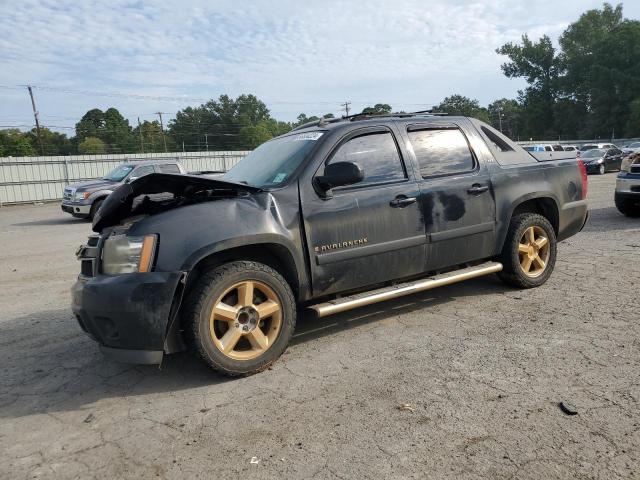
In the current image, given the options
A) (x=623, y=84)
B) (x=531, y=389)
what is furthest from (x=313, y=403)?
(x=623, y=84)

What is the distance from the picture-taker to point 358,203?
13.4 ft

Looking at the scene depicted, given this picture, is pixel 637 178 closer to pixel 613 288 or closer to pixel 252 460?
pixel 613 288

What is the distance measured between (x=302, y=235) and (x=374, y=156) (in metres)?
1.02

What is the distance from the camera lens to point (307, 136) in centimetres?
444

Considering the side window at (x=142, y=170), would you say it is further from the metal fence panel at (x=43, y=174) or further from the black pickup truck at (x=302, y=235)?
the black pickup truck at (x=302, y=235)

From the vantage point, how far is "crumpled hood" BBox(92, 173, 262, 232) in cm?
353

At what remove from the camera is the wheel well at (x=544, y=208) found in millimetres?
5346

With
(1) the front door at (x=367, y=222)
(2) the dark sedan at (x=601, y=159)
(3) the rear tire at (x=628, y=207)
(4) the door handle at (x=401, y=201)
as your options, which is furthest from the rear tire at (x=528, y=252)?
(2) the dark sedan at (x=601, y=159)

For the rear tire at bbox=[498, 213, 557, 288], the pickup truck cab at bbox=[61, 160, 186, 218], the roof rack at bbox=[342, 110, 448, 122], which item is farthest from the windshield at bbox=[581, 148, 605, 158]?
the roof rack at bbox=[342, 110, 448, 122]

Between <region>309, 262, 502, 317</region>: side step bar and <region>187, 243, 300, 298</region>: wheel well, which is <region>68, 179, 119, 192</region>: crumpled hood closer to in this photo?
<region>187, 243, 300, 298</region>: wheel well

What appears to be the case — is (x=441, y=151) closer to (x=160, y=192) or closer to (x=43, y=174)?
(x=160, y=192)

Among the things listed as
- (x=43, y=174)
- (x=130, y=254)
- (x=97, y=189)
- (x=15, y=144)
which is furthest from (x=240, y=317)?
(x=15, y=144)

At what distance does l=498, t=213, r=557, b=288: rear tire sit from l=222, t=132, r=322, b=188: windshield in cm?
226

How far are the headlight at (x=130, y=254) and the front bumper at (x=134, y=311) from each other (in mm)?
60
